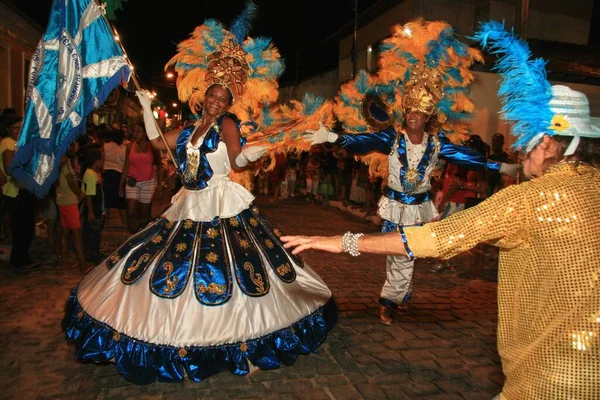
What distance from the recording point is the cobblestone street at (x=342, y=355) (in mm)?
3369

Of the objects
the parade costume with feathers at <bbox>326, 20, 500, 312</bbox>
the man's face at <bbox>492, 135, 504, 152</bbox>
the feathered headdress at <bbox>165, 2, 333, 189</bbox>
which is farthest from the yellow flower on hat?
the man's face at <bbox>492, 135, 504, 152</bbox>

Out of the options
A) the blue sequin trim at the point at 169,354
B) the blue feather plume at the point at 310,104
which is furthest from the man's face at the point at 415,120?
the blue sequin trim at the point at 169,354

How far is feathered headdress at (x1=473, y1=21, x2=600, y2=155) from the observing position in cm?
173

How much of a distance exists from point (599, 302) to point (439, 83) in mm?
3590

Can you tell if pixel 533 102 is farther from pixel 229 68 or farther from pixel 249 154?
pixel 229 68

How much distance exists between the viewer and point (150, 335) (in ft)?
10.9

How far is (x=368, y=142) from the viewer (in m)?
4.71

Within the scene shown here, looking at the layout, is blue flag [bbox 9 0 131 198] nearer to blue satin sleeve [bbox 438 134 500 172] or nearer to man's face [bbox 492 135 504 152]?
blue satin sleeve [bbox 438 134 500 172]

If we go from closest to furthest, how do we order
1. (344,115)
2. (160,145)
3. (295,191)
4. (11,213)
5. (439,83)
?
(160,145) < (439,83) < (344,115) < (11,213) < (295,191)

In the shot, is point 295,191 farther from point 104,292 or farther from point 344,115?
point 104,292

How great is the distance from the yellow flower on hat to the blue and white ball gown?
98.1 inches

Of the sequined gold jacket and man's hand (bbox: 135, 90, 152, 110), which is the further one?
man's hand (bbox: 135, 90, 152, 110)

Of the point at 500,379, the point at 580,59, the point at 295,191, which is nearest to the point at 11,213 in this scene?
the point at 500,379

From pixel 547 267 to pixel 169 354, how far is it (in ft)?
8.59
